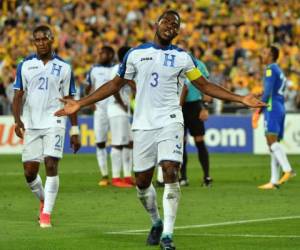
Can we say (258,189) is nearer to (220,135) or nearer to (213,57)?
(220,135)

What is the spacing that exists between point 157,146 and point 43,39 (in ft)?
9.44

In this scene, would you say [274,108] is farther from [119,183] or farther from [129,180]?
[119,183]

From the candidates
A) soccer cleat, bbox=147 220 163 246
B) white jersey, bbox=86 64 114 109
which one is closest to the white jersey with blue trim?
soccer cleat, bbox=147 220 163 246

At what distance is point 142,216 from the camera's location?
51.1 ft

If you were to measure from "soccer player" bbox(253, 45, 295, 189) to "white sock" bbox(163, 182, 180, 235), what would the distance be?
813 cm

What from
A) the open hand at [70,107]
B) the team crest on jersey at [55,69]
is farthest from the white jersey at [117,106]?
the open hand at [70,107]

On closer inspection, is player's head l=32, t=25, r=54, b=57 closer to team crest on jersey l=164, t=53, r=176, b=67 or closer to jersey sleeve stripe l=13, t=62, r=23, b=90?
jersey sleeve stripe l=13, t=62, r=23, b=90

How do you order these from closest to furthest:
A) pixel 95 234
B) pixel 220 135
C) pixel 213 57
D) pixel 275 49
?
pixel 95 234
pixel 275 49
pixel 220 135
pixel 213 57

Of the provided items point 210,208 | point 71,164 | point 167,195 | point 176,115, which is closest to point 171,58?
point 176,115

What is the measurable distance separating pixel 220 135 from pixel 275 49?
40.5ft

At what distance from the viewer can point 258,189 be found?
66.4 ft

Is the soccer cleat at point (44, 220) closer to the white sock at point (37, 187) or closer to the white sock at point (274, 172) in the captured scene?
the white sock at point (37, 187)

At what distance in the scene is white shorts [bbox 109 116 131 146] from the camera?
21.5 meters

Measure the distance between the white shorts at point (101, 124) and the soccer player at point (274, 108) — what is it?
3.26 m
